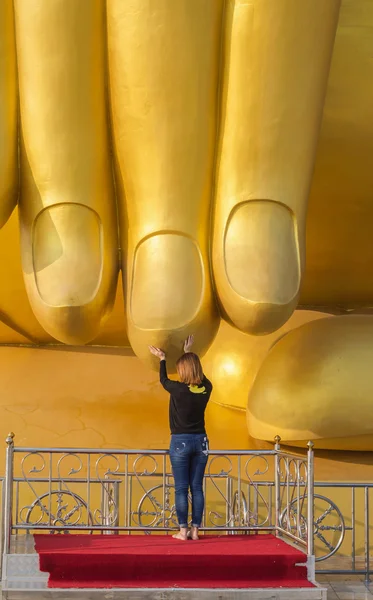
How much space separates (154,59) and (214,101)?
1.34ft

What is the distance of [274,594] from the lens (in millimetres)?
4988

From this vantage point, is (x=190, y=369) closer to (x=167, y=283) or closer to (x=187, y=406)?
(x=187, y=406)

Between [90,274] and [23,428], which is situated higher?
[90,274]

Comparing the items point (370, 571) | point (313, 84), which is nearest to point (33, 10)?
point (313, 84)

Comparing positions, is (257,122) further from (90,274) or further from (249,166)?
(90,274)

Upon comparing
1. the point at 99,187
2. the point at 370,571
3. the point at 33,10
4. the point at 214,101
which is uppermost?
the point at 33,10

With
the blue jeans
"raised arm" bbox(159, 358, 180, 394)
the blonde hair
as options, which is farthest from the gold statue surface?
the blue jeans

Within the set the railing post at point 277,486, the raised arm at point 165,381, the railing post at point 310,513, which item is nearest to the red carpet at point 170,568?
the railing post at point 310,513

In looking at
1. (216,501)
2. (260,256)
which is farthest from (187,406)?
(216,501)

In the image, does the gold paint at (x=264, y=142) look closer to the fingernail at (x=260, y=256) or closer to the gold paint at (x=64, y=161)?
the fingernail at (x=260, y=256)

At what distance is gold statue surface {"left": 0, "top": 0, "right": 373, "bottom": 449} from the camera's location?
5.77 meters

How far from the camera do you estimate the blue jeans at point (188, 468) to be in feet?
18.0

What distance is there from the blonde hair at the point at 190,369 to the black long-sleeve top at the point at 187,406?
0.10 feet

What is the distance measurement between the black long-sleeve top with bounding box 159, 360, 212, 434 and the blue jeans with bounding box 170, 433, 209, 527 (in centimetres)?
4
